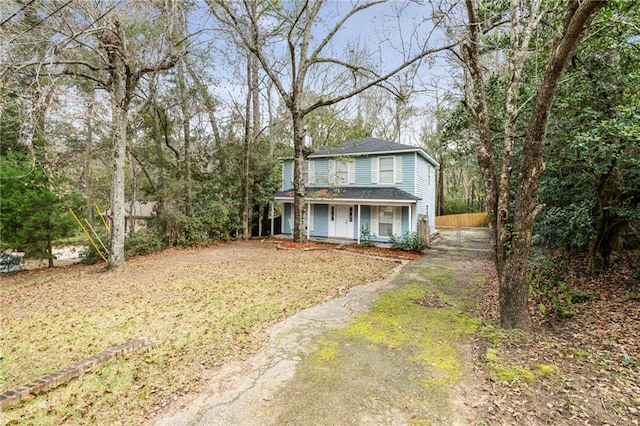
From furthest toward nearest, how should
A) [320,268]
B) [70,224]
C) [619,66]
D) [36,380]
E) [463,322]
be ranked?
[70,224], [320,268], [619,66], [463,322], [36,380]

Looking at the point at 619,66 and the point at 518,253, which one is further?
the point at 619,66

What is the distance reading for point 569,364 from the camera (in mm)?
3484

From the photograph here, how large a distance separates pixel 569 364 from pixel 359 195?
1130 cm

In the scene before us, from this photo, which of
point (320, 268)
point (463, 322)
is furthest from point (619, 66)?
point (320, 268)

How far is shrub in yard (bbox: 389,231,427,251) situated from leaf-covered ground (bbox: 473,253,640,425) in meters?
6.44

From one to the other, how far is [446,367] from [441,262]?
738 cm

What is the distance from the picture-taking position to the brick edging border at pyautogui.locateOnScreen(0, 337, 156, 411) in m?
2.89

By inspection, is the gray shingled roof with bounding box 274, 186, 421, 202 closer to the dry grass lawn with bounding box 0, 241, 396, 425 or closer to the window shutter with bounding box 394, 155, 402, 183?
the window shutter with bounding box 394, 155, 402, 183

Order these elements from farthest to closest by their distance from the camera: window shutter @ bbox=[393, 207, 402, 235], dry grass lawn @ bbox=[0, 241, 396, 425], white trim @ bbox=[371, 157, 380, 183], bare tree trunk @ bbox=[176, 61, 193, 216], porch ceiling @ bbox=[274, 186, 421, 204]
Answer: white trim @ bbox=[371, 157, 380, 183] → window shutter @ bbox=[393, 207, 402, 235] → bare tree trunk @ bbox=[176, 61, 193, 216] → porch ceiling @ bbox=[274, 186, 421, 204] → dry grass lawn @ bbox=[0, 241, 396, 425]

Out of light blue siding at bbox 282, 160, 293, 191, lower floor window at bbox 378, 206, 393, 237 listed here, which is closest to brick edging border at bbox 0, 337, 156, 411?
lower floor window at bbox 378, 206, 393, 237

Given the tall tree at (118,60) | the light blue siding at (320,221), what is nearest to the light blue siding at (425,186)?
the light blue siding at (320,221)

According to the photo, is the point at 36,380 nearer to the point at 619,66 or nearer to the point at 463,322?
the point at 463,322

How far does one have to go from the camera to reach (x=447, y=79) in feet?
21.4

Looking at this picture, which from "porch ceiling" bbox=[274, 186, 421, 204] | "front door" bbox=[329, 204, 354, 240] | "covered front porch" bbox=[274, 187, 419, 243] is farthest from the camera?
"front door" bbox=[329, 204, 354, 240]
